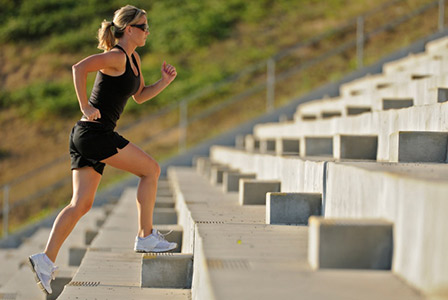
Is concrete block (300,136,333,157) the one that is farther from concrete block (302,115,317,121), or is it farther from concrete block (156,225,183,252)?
concrete block (302,115,317,121)

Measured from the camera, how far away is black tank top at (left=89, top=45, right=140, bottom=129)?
3953mm

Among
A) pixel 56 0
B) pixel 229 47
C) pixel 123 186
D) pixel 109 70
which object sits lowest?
pixel 123 186

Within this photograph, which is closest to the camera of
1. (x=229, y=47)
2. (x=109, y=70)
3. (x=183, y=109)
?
(x=109, y=70)

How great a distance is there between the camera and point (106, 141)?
12.9 ft

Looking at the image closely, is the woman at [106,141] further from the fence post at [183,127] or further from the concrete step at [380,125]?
the fence post at [183,127]

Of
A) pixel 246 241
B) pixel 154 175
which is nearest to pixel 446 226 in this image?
pixel 246 241

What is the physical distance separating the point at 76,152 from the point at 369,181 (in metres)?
1.72

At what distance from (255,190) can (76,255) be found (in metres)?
1.77

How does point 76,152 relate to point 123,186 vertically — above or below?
above

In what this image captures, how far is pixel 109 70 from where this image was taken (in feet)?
12.9

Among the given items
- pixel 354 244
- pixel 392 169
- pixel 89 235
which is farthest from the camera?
pixel 89 235

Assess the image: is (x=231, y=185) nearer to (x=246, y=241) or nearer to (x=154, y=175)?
(x=154, y=175)

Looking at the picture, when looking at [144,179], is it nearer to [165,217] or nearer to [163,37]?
[165,217]

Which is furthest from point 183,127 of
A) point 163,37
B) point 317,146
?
point 163,37
